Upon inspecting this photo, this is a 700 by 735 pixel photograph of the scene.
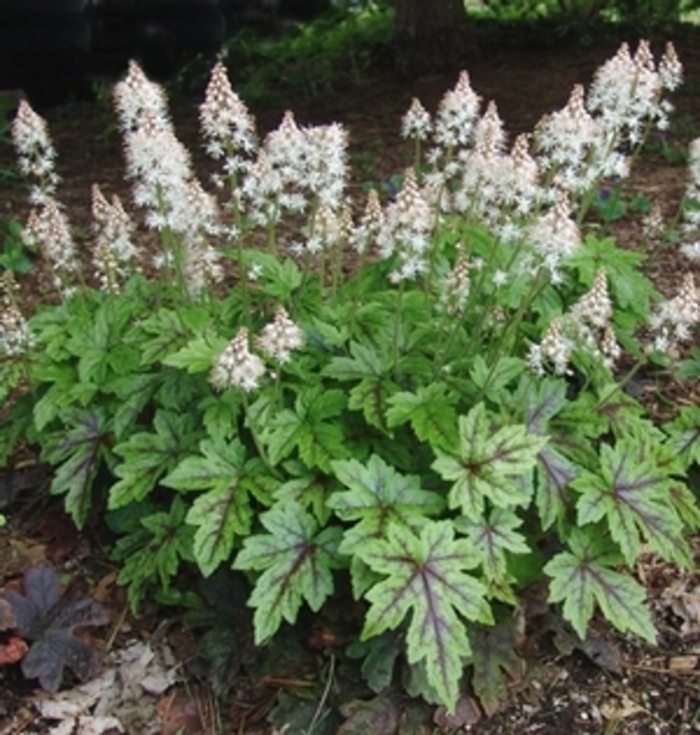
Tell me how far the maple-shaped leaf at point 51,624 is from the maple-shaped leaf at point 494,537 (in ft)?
4.06

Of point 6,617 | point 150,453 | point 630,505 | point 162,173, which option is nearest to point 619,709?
point 630,505

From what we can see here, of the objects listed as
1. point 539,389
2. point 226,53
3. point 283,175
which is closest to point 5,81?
point 226,53

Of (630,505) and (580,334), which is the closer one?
(630,505)

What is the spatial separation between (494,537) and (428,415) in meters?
0.39

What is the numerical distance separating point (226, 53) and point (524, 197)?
642cm

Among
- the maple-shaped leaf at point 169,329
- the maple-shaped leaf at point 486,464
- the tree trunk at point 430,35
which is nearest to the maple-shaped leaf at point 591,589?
the maple-shaped leaf at point 486,464

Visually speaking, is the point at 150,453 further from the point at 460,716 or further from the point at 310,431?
the point at 460,716

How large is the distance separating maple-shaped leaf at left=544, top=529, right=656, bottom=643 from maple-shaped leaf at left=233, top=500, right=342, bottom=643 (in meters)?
0.63

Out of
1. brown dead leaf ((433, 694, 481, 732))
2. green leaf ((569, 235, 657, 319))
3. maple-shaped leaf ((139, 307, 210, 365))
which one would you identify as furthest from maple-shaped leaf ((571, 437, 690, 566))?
maple-shaped leaf ((139, 307, 210, 365))

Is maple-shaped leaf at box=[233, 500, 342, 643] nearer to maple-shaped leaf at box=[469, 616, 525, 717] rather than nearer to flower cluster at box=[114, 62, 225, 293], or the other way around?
maple-shaped leaf at box=[469, 616, 525, 717]

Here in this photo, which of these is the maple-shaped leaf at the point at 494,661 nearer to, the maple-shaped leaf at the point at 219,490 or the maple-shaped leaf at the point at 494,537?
the maple-shaped leaf at the point at 494,537

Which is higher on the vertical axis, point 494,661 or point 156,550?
point 156,550

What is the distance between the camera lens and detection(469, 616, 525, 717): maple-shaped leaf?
3.01 meters

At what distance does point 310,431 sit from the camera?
297cm
